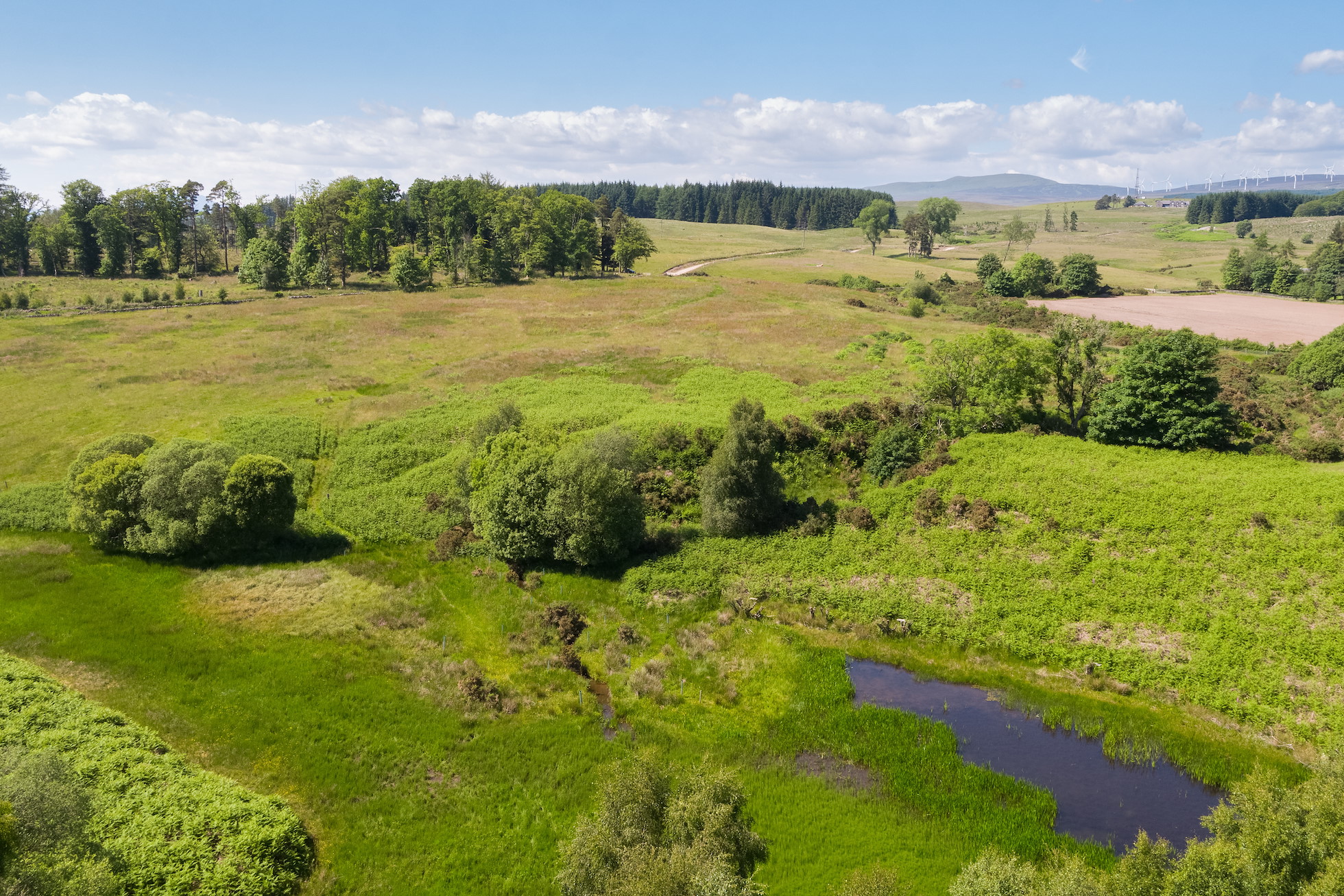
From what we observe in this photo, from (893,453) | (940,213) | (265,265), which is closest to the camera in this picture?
(893,453)

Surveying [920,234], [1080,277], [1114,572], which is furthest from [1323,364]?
[920,234]

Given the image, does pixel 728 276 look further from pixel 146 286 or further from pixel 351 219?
pixel 146 286

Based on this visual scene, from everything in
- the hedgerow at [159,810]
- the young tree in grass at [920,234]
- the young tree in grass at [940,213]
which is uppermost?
the young tree in grass at [940,213]

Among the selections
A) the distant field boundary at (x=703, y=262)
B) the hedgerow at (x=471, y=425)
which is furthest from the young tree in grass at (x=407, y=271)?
the hedgerow at (x=471, y=425)

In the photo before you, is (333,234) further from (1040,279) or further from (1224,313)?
(1224,313)

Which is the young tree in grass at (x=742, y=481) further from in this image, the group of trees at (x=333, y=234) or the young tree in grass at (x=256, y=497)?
the group of trees at (x=333, y=234)
